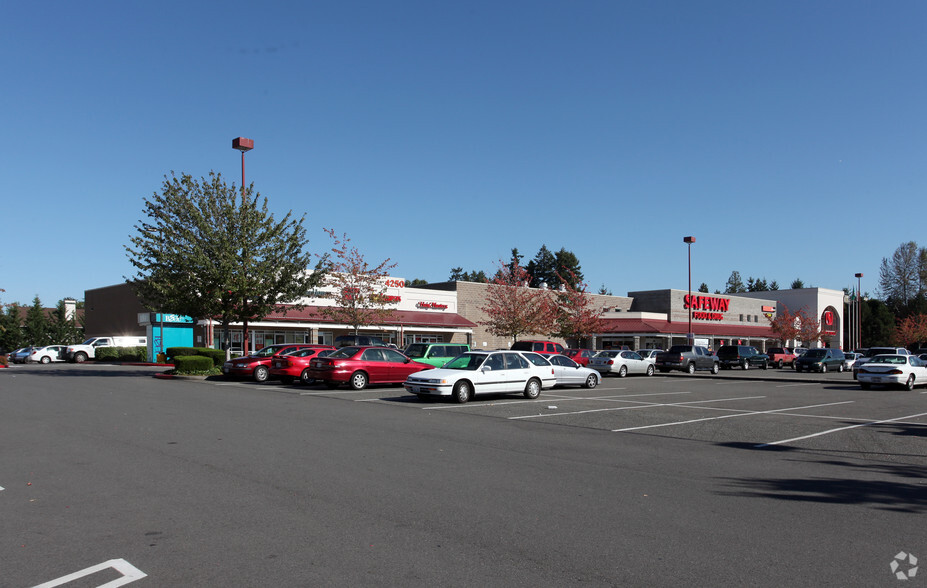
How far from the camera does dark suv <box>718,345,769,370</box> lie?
1763 inches

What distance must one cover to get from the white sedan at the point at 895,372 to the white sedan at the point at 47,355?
4758cm

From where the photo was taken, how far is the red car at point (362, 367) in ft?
74.1

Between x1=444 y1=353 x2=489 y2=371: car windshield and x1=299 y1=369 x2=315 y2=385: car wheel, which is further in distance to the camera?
x1=299 y1=369 x2=315 y2=385: car wheel

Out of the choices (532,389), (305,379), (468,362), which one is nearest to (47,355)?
(305,379)

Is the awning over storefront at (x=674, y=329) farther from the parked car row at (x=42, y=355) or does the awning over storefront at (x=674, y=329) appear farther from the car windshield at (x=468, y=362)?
the parked car row at (x=42, y=355)

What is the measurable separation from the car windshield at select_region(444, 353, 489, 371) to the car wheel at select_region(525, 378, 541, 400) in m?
1.65

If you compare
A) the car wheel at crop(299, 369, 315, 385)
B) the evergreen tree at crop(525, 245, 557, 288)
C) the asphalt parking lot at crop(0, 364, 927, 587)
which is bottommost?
the car wheel at crop(299, 369, 315, 385)

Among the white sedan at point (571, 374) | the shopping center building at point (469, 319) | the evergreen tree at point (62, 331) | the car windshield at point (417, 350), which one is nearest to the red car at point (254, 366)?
the car windshield at point (417, 350)

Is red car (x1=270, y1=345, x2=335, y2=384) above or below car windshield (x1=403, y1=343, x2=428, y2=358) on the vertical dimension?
below

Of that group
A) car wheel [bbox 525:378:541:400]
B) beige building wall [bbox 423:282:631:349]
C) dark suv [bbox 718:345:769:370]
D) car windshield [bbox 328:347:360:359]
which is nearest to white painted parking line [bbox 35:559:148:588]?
car wheel [bbox 525:378:541:400]

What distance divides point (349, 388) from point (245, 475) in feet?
50.3

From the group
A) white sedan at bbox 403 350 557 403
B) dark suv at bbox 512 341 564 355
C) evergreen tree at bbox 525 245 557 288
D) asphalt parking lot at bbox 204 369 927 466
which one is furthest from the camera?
evergreen tree at bbox 525 245 557 288

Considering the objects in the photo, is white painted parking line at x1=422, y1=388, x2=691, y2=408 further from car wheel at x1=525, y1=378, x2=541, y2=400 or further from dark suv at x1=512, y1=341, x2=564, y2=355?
dark suv at x1=512, y1=341, x2=564, y2=355

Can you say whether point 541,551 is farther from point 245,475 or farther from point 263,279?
point 263,279
